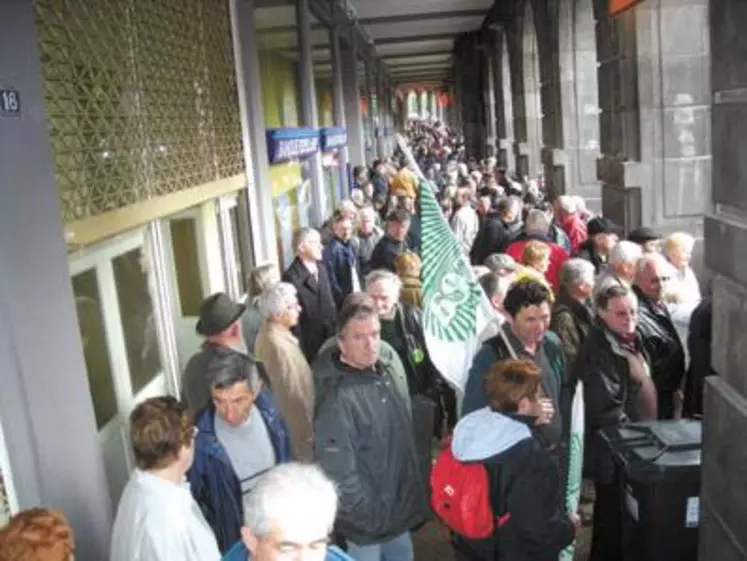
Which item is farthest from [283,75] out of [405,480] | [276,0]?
[405,480]

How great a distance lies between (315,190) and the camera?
472 inches

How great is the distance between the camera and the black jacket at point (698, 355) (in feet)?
14.1

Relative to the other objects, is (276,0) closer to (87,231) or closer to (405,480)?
(87,231)

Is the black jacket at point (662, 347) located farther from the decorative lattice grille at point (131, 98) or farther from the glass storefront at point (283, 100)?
the glass storefront at point (283, 100)

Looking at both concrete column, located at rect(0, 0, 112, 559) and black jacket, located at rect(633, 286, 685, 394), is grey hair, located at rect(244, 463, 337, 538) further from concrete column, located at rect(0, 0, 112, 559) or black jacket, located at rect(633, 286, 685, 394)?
black jacket, located at rect(633, 286, 685, 394)

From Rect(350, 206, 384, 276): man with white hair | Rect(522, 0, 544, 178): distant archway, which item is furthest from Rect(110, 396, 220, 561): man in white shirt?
Rect(522, 0, 544, 178): distant archway

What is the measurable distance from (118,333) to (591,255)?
3909 mm

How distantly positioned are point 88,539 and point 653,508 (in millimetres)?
2463

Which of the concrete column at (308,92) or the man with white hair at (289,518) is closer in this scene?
the man with white hair at (289,518)

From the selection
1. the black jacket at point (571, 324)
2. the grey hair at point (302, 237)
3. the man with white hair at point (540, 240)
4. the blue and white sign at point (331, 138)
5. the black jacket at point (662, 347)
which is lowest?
the black jacket at point (662, 347)

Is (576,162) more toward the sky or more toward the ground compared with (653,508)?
more toward the sky

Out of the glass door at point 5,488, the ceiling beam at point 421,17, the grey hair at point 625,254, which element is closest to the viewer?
the glass door at point 5,488

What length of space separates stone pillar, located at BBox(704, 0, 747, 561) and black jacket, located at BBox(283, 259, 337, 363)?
3.62 m

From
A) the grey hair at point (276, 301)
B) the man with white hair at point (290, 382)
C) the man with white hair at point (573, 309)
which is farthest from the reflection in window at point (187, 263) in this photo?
the man with white hair at point (573, 309)
